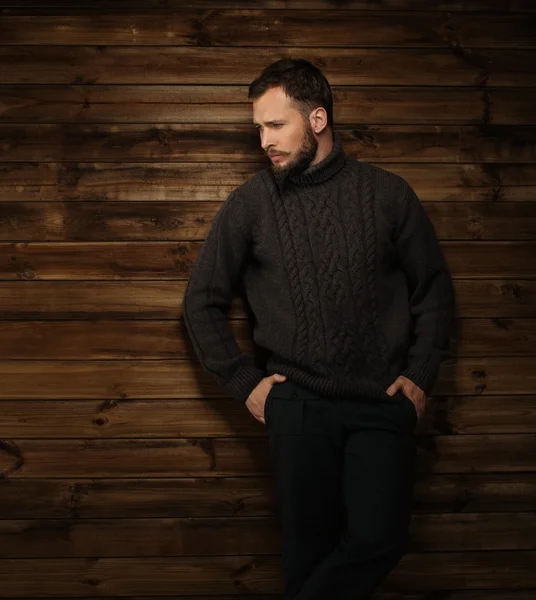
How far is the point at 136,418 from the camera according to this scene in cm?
225

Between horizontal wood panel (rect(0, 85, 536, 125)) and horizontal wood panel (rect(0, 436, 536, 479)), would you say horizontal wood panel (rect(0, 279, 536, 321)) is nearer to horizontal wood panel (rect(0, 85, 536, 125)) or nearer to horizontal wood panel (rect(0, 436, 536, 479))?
horizontal wood panel (rect(0, 436, 536, 479))

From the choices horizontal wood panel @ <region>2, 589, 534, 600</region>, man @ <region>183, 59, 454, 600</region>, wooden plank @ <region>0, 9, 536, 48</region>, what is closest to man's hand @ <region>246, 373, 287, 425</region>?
man @ <region>183, 59, 454, 600</region>

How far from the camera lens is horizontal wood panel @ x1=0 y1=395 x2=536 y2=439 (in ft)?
7.38

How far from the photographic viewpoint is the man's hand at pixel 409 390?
1.97 m

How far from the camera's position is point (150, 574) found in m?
2.28

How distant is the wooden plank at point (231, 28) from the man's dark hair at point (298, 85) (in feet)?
0.98

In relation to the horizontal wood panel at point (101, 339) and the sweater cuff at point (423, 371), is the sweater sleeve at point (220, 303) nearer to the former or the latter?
the horizontal wood panel at point (101, 339)

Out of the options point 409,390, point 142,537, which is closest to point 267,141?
point 409,390

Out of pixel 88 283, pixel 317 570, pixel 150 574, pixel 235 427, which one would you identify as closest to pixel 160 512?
pixel 150 574

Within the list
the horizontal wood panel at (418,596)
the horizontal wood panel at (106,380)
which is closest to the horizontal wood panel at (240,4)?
the horizontal wood panel at (106,380)

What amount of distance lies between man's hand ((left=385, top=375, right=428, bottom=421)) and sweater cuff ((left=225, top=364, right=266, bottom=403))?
1.22 ft

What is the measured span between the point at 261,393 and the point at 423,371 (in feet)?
1.50

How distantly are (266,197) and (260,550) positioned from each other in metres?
1.11

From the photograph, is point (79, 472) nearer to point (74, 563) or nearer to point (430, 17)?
point (74, 563)
